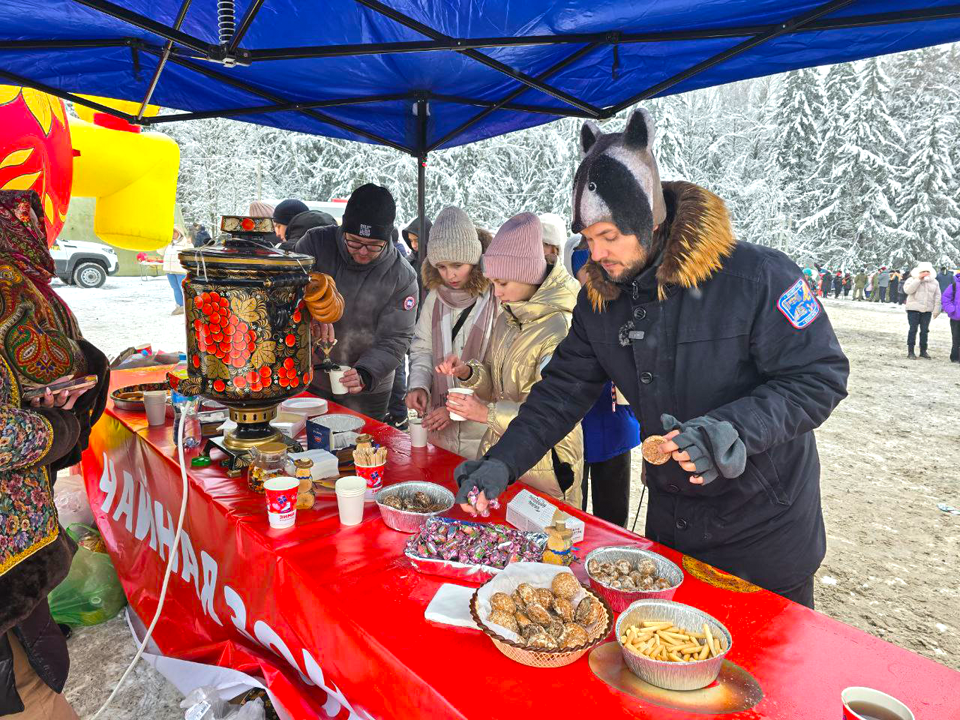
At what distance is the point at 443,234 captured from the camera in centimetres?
296

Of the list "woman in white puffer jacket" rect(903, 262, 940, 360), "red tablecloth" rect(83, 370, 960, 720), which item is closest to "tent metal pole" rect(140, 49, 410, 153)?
"red tablecloth" rect(83, 370, 960, 720)

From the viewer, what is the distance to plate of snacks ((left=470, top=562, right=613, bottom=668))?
1168 mm

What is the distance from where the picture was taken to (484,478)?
178cm

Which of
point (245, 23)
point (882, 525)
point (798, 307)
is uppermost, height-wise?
point (245, 23)

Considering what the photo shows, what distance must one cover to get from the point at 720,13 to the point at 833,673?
222 centimetres

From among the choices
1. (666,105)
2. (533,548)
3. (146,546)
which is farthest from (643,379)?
(666,105)

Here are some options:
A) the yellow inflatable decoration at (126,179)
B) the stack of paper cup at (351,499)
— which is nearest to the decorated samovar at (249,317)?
the stack of paper cup at (351,499)

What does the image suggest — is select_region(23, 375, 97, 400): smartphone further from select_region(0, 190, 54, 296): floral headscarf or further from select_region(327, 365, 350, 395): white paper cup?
select_region(327, 365, 350, 395): white paper cup

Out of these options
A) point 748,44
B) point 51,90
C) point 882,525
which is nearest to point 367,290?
point 51,90

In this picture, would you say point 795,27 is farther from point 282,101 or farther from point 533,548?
point 282,101

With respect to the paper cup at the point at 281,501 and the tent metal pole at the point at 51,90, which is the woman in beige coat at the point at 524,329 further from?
the tent metal pole at the point at 51,90

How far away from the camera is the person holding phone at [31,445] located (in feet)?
4.81

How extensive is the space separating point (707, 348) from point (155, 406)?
2.42 meters

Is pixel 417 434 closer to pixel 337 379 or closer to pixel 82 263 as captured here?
pixel 337 379
